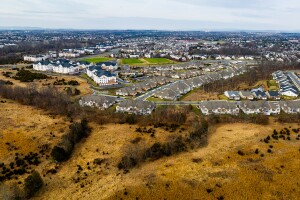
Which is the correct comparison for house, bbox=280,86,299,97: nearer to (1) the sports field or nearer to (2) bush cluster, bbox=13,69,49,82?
(1) the sports field

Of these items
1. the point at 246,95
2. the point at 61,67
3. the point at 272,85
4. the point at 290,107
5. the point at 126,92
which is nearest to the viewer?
the point at 290,107

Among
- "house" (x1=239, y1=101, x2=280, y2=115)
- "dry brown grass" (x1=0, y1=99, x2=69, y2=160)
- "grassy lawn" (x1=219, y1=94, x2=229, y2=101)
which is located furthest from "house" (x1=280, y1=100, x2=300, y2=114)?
"dry brown grass" (x1=0, y1=99, x2=69, y2=160)

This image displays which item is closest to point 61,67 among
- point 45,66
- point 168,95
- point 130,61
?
point 45,66

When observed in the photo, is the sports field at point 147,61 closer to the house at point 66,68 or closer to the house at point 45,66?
the house at point 66,68

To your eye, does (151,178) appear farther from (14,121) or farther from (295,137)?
(14,121)

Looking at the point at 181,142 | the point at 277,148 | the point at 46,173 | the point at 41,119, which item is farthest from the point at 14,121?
the point at 277,148

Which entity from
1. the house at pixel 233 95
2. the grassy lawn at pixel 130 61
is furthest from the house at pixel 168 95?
the grassy lawn at pixel 130 61

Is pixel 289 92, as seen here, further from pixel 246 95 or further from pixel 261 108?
pixel 261 108
